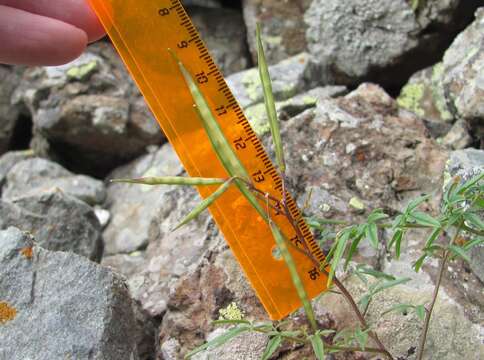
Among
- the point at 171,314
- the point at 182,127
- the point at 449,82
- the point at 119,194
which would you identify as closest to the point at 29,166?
the point at 119,194

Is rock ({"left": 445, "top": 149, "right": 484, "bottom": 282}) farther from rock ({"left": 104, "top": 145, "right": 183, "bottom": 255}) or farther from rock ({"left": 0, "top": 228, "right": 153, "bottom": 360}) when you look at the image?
rock ({"left": 104, "top": 145, "right": 183, "bottom": 255})

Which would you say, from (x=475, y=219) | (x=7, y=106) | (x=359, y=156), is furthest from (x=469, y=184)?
(x=7, y=106)

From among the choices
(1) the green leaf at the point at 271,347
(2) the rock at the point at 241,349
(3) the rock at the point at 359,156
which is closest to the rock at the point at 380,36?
(3) the rock at the point at 359,156

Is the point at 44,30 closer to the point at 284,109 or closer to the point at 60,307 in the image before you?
the point at 60,307

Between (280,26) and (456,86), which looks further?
(280,26)

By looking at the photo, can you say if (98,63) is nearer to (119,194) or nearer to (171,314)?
(119,194)
